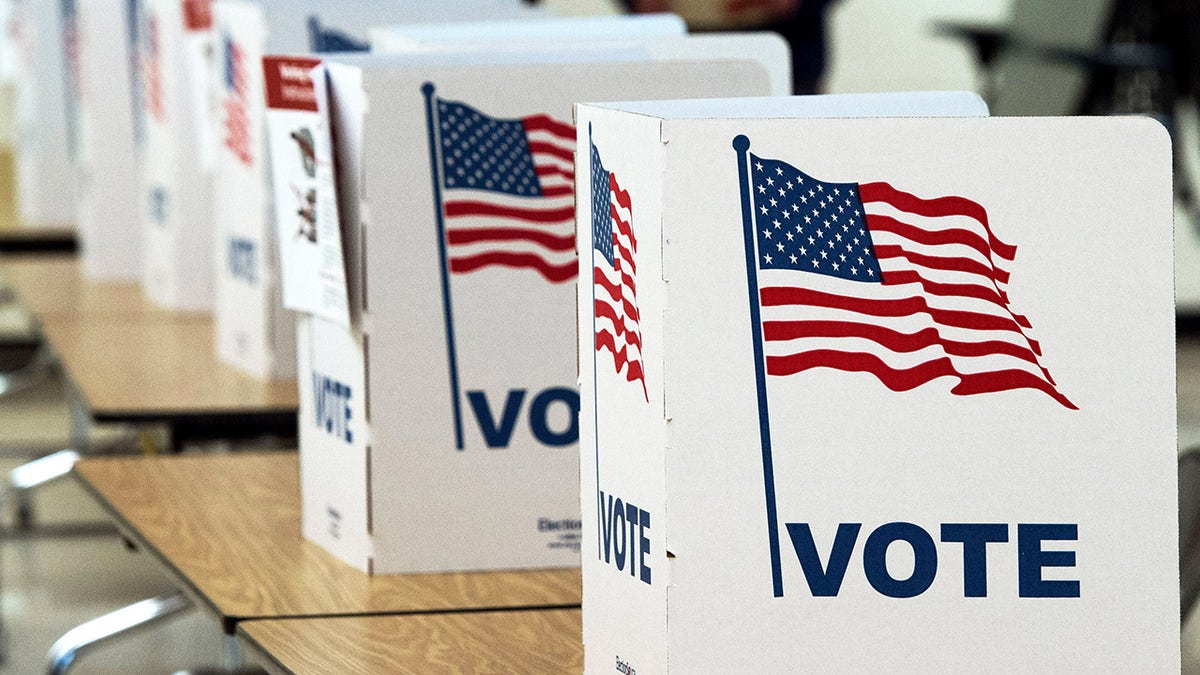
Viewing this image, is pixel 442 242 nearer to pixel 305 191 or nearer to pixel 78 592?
pixel 305 191

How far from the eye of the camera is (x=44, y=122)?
4.64 metres

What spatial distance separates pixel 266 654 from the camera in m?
1.37

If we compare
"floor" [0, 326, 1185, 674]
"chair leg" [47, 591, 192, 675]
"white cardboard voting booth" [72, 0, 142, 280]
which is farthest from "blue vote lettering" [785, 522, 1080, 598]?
"white cardboard voting booth" [72, 0, 142, 280]

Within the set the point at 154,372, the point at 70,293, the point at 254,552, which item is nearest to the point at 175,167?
the point at 154,372

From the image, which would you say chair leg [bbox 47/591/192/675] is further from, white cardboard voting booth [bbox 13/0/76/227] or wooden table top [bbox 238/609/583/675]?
white cardboard voting booth [bbox 13/0/76/227]

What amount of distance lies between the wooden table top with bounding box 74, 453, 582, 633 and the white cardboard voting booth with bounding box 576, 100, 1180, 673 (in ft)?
1.51

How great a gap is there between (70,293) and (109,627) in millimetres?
1229

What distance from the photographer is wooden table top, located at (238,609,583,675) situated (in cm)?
133

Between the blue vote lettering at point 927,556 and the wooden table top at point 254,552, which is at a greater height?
the blue vote lettering at point 927,556

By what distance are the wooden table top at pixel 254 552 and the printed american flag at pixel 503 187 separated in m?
0.26

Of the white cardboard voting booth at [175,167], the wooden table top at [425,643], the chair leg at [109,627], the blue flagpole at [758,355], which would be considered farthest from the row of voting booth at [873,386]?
the white cardboard voting booth at [175,167]

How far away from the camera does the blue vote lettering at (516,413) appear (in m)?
1.54

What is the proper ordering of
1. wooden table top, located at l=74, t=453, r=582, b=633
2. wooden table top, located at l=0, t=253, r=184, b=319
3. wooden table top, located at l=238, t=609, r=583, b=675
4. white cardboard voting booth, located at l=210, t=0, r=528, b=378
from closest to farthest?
wooden table top, located at l=238, t=609, r=583, b=675, wooden table top, located at l=74, t=453, r=582, b=633, white cardboard voting booth, located at l=210, t=0, r=528, b=378, wooden table top, located at l=0, t=253, r=184, b=319

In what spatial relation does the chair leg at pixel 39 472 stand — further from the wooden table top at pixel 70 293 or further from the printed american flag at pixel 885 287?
the printed american flag at pixel 885 287
